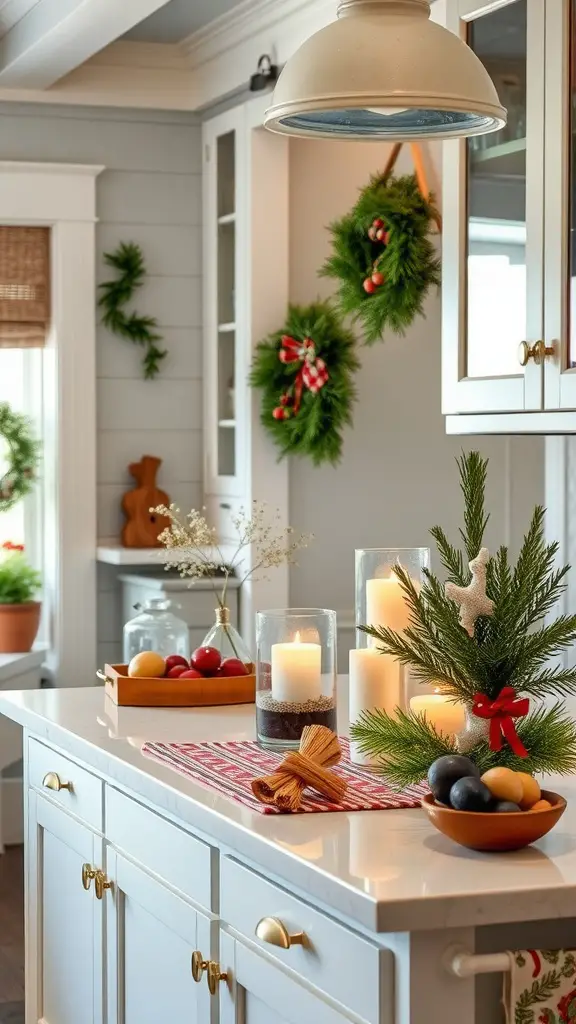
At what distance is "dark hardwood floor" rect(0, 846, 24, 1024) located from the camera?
3771mm

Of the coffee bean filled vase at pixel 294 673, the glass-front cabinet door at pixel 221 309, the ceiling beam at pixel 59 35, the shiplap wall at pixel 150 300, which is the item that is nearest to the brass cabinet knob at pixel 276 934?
the coffee bean filled vase at pixel 294 673

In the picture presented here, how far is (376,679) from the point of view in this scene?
6.91ft

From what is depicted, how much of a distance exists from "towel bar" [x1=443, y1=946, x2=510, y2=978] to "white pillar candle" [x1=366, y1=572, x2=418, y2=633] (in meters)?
0.73

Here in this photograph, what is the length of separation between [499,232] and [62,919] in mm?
1603

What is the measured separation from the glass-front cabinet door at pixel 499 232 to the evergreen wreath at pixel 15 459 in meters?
2.47

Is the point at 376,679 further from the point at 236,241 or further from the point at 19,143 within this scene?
the point at 19,143

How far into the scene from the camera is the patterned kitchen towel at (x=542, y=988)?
5.05ft

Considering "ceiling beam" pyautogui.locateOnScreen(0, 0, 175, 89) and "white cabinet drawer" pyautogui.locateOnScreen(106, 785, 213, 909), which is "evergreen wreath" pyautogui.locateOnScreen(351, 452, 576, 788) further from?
"ceiling beam" pyautogui.locateOnScreen(0, 0, 175, 89)

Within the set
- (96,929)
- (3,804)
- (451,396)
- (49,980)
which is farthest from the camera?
(3,804)

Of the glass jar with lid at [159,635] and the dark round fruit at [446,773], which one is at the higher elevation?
the dark round fruit at [446,773]

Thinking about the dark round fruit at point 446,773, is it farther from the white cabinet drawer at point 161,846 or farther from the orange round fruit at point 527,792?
the white cabinet drawer at point 161,846

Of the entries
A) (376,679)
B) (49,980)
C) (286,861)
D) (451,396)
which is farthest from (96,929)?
(451,396)

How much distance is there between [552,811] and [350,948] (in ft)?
0.89

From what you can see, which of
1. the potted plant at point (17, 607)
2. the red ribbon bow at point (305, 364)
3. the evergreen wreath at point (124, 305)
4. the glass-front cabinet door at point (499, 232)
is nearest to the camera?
the glass-front cabinet door at point (499, 232)
